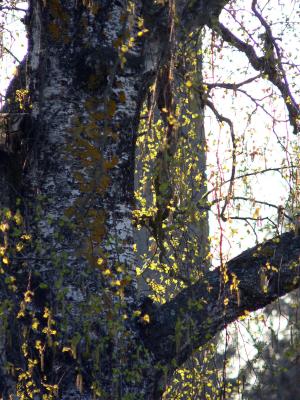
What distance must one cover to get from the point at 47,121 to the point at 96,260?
2.85 feet

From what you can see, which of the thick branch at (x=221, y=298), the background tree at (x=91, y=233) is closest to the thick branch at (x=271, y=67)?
the background tree at (x=91, y=233)

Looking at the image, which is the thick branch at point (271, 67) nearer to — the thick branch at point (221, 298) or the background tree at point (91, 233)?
the background tree at point (91, 233)

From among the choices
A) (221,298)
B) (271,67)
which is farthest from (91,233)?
(271,67)

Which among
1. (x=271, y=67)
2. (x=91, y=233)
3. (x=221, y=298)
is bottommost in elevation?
(x=221, y=298)

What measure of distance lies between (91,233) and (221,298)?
0.90 meters

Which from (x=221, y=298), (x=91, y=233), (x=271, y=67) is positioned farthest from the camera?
(x=271, y=67)

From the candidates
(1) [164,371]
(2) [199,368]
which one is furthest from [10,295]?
(2) [199,368]

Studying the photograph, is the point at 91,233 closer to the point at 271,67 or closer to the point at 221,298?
the point at 221,298

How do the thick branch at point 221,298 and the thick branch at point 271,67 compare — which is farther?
the thick branch at point 271,67

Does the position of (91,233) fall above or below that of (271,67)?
below

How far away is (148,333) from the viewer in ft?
17.1

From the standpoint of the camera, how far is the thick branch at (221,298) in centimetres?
521

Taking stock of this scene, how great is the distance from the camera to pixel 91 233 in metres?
5.02

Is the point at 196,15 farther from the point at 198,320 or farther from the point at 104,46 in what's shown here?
the point at 198,320
